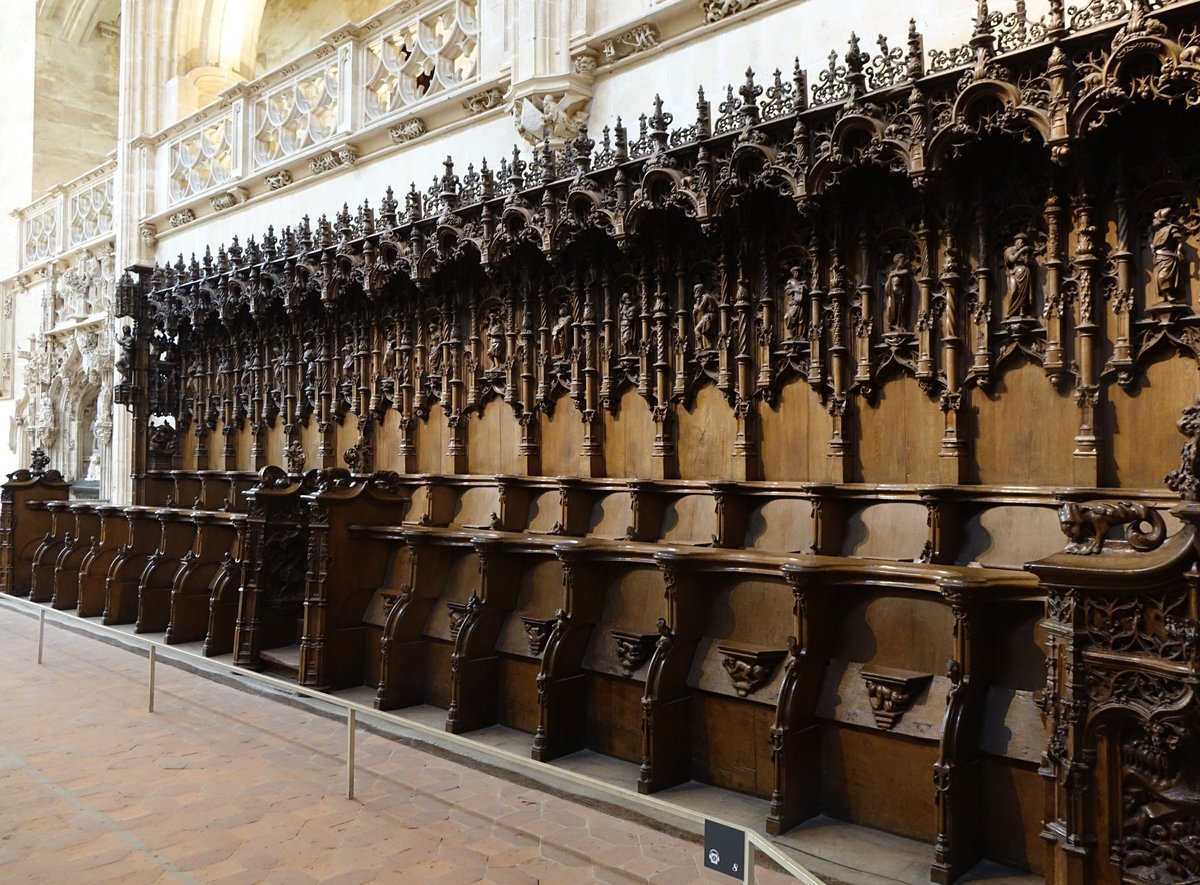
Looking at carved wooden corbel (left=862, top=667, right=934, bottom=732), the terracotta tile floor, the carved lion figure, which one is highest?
the carved lion figure

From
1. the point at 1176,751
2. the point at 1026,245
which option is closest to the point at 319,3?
the point at 1026,245

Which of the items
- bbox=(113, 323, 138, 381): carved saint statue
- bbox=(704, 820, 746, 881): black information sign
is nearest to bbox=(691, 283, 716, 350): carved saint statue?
bbox=(704, 820, 746, 881): black information sign

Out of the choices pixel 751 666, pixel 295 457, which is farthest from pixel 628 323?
pixel 295 457

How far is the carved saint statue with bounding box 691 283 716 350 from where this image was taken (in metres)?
5.41

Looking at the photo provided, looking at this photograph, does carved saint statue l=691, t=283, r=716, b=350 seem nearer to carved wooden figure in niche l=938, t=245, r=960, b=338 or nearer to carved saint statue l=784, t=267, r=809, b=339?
carved saint statue l=784, t=267, r=809, b=339

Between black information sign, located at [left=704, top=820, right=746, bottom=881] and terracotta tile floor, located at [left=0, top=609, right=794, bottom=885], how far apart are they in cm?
73

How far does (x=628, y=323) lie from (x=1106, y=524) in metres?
3.76

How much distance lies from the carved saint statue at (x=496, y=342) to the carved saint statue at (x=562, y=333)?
0.57m

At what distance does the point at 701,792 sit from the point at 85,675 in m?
4.76

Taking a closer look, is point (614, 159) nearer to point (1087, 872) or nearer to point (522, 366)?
point (522, 366)

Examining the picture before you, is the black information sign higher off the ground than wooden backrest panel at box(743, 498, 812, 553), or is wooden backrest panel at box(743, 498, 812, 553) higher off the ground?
wooden backrest panel at box(743, 498, 812, 553)

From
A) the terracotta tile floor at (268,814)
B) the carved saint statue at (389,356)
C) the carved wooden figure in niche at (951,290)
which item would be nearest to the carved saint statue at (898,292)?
the carved wooden figure in niche at (951,290)

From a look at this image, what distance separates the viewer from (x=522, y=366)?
6.56 meters

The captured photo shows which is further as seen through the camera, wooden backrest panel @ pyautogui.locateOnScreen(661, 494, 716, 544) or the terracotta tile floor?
wooden backrest panel @ pyautogui.locateOnScreen(661, 494, 716, 544)
